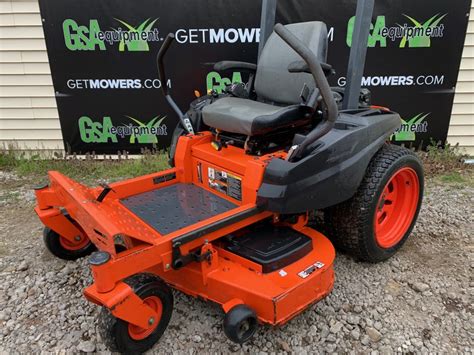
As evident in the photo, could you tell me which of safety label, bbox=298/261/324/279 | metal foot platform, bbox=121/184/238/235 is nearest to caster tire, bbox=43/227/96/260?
metal foot platform, bbox=121/184/238/235

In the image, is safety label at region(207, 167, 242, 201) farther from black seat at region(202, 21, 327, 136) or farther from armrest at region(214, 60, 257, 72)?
armrest at region(214, 60, 257, 72)

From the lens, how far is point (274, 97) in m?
3.07

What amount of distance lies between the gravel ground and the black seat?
1.06 m

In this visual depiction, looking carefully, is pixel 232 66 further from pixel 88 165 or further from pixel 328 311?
pixel 88 165

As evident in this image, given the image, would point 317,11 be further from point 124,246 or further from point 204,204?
point 124,246

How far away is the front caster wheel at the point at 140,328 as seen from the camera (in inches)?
77.7

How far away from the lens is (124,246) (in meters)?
2.07

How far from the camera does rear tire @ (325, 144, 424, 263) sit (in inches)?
105

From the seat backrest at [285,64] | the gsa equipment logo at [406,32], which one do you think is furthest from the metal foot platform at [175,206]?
the gsa equipment logo at [406,32]

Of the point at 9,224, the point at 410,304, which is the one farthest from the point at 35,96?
the point at 410,304

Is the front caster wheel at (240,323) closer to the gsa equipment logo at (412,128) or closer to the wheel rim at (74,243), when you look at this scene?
the wheel rim at (74,243)

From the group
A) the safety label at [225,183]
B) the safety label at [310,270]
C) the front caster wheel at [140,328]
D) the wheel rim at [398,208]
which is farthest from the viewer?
the wheel rim at [398,208]

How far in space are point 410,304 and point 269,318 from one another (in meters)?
0.98

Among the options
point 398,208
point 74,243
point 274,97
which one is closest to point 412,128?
point 398,208
